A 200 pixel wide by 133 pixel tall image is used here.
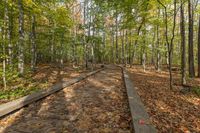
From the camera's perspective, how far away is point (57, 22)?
69.8 ft

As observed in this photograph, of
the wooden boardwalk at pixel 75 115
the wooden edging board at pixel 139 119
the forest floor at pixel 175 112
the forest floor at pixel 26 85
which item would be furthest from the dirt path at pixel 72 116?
the forest floor at pixel 26 85

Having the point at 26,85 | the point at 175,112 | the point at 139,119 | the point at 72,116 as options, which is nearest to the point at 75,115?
the point at 72,116

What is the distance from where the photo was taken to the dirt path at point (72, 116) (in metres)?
4.83

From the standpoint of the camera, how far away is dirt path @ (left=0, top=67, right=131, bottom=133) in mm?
4827

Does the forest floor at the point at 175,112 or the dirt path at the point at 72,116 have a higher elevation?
the dirt path at the point at 72,116

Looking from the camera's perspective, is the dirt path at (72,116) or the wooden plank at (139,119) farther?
the dirt path at (72,116)

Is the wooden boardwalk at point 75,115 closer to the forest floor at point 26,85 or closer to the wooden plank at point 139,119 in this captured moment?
the wooden plank at point 139,119

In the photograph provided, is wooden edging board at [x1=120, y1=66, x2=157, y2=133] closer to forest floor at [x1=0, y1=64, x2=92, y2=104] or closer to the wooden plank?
the wooden plank

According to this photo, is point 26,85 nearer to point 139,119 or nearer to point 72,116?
point 72,116

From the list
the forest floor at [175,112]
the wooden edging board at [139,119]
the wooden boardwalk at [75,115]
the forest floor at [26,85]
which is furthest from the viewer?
the forest floor at [26,85]

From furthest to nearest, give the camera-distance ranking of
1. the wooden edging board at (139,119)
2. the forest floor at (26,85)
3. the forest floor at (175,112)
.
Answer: the forest floor at (26,85) → the forest floor at (175,112) → the wooden edging board at (139,119)

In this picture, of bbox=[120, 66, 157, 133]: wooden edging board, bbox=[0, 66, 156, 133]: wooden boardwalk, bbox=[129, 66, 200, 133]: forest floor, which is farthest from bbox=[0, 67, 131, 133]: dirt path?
bbox=[129, 66, 200, 133]: forest floor

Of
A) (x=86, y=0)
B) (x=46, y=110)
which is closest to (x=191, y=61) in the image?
(x=86, y=0)

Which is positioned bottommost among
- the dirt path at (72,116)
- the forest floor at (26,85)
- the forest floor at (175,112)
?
the forest floor at (175,112)
